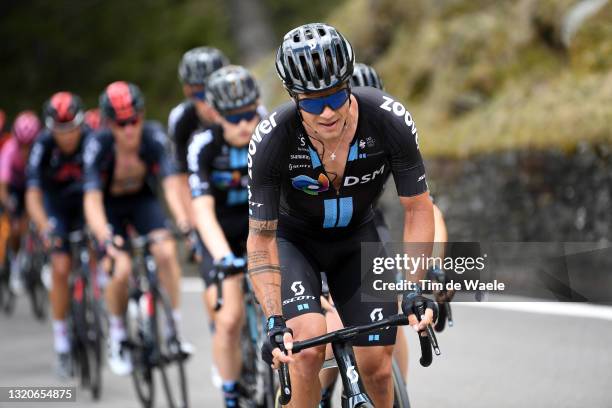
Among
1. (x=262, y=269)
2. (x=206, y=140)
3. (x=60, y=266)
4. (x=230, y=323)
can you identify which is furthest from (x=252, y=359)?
(x=60, y=266)

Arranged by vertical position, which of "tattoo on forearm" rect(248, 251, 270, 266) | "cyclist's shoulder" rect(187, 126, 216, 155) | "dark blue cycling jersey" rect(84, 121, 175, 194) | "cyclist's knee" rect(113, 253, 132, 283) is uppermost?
"dark blue cycling jersey" rect(84, 121, 175, 194)

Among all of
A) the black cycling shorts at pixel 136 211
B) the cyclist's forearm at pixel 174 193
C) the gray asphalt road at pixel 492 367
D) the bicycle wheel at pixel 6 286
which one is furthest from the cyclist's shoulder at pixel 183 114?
the bicycle wheel at pixel 6 286

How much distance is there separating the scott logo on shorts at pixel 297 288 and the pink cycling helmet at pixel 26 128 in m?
6.75

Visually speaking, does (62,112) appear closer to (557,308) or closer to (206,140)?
(206,140)

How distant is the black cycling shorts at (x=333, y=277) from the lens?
482 centimetres

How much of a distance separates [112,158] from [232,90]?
6.94 feet

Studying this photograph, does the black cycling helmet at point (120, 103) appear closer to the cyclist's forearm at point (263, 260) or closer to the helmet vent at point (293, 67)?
the cyclist's forearm at point (263, 260)

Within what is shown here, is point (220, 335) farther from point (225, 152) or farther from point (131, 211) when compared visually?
point (131, 211)

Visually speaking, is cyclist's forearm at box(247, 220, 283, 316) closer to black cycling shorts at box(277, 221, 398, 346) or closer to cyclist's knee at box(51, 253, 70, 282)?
black cycling shorts at box(277, 221, 398, 346)

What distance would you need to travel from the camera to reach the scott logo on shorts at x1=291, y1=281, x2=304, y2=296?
4852mm

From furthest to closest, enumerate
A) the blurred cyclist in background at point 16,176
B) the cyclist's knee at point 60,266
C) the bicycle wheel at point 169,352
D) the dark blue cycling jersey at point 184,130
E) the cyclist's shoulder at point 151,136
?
1. the blurred cyclist in background at point 16,176
2. the cyclist's knee at point 60,266
3. the cyclist's shoulder at point 151,136
4. the dark blue cycling jersey at point 184,130
5. the bicycle wheel at point 169,352

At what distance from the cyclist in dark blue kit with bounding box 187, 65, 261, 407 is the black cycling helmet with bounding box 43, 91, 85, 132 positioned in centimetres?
251

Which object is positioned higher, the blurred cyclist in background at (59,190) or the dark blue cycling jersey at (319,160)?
the blurred cyclist in background at (59,190)

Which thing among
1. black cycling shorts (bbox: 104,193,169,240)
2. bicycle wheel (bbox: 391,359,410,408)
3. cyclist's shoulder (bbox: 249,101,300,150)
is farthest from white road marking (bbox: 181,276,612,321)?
cyclist's shoulder (bbox: 249,101,300,150)
